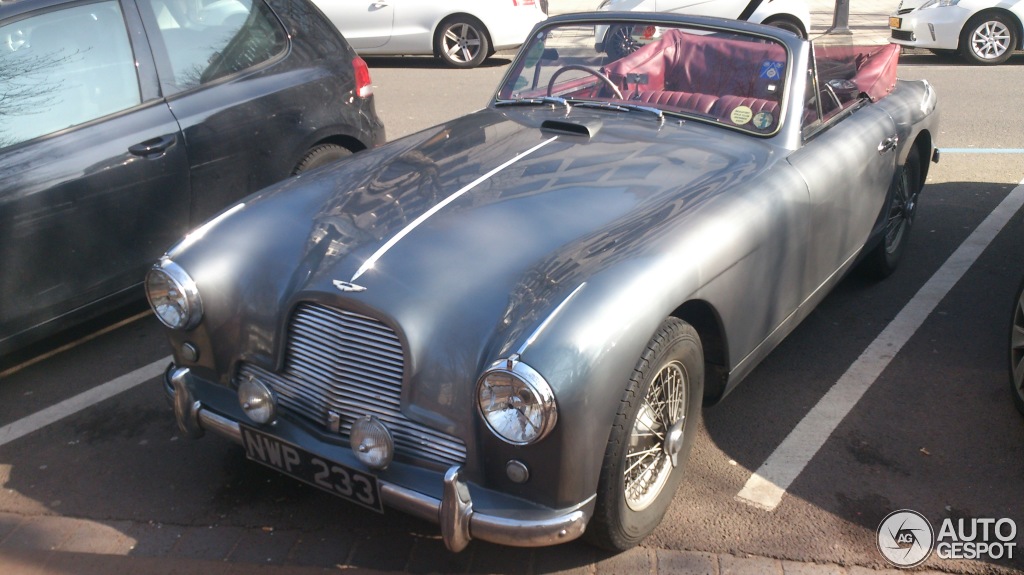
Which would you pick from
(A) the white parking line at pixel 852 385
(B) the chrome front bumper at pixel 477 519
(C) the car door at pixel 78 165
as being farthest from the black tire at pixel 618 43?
(B) the chrome front bumper at pixel 477 519

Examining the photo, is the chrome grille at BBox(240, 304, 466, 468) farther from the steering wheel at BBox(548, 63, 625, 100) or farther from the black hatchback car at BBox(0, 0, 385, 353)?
the steering wheel at BBox(548, 63, 625, 100)

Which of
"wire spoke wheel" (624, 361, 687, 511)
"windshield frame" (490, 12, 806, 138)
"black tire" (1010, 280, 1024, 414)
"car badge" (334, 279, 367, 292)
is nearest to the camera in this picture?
"car badge" (334, 279, 367, 292)

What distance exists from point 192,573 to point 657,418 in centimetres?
163

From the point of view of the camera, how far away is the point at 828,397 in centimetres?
413

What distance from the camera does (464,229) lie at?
3.21m

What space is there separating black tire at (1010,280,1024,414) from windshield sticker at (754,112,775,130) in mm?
1224

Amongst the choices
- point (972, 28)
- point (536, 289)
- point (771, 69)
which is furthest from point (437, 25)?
point (536, 289)

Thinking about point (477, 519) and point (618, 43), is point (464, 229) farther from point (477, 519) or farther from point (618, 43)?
point (618, 43)

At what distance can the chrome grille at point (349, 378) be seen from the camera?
2.83m

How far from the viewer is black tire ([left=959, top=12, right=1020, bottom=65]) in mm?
11047

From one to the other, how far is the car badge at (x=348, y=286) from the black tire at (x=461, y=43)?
9410 mm

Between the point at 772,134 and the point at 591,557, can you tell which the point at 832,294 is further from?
the point at 591,557

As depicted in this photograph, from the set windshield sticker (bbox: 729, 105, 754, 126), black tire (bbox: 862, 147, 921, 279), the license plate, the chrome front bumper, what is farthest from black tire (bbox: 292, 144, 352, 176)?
black tire (bbox: 862, 147, 921, 279)

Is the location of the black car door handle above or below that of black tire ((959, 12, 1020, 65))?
above
